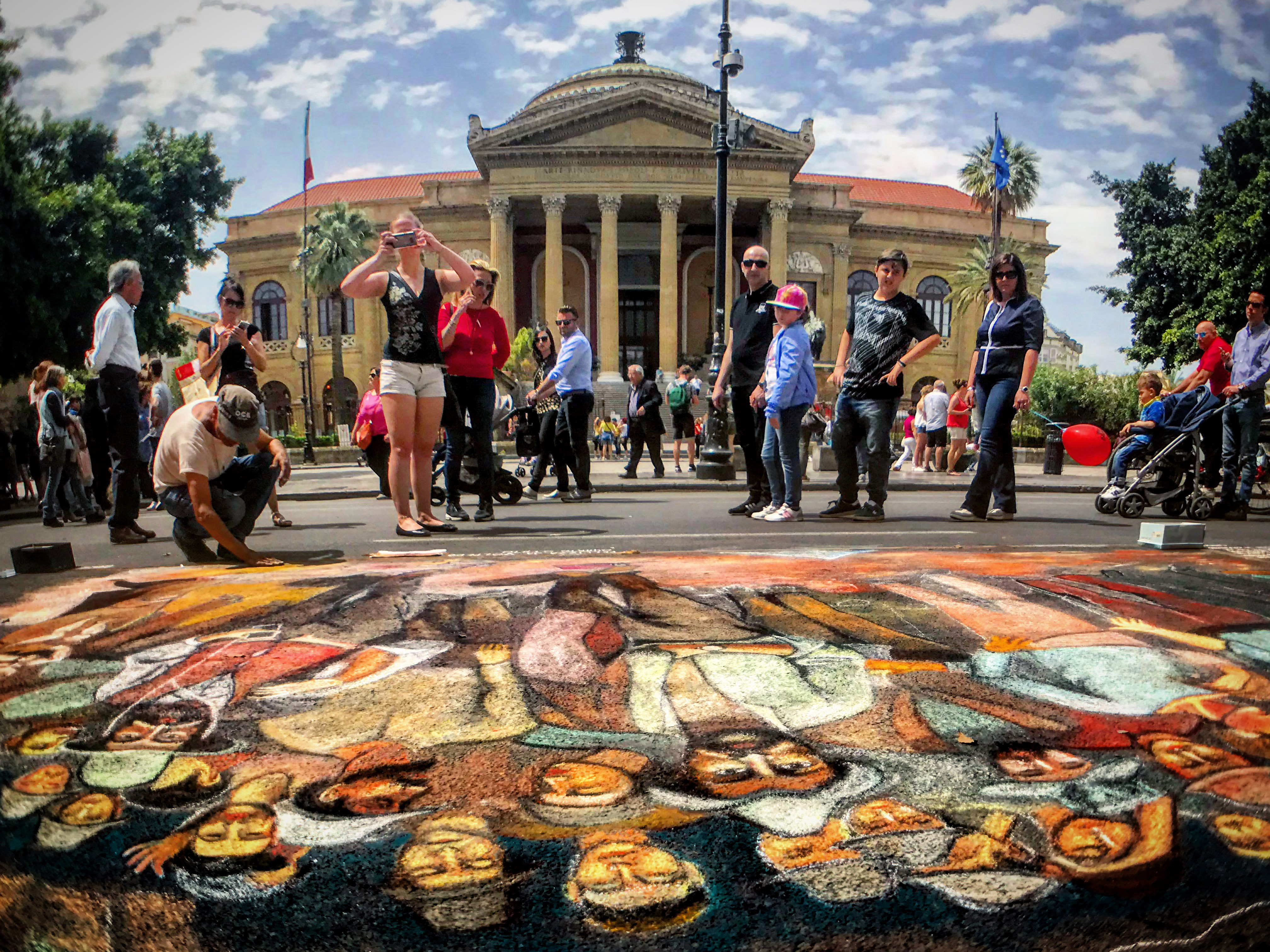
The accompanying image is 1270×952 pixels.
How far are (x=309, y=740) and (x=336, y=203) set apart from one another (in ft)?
111

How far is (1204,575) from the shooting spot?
141 inches

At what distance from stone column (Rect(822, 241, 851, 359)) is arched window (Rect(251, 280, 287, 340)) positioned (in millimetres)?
24367

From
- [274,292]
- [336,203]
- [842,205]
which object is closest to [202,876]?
[274,292]

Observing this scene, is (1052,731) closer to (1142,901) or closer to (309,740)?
(1142,901)

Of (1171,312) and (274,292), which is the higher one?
(274,292)

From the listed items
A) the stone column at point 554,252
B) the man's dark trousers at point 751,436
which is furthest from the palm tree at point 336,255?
the man's dark trousers at point 751,436

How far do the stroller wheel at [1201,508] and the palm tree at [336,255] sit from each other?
2737 cm

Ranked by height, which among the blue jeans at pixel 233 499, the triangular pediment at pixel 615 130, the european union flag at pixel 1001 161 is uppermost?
the triangular pediment at pixel 615 130

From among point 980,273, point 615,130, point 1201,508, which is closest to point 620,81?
point 615,130

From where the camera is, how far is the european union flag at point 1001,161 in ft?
13.8

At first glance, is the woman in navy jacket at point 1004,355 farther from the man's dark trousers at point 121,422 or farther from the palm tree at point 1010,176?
the man's dark trousers at point 121,422

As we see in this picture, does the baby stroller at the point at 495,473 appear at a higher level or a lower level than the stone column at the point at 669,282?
lower

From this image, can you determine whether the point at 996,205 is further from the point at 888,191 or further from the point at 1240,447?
the point at 888,191

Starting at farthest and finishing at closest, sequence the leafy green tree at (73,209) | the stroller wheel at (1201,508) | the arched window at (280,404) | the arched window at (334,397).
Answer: the arched window at (334,397), the arched window at (280,404), the stroller wheel at (1201,508), the leafy green tree at (73,209)
